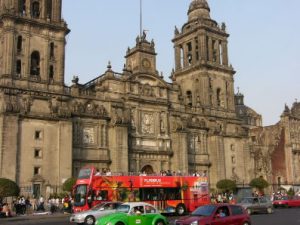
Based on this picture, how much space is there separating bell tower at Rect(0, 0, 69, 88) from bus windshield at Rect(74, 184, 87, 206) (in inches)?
791

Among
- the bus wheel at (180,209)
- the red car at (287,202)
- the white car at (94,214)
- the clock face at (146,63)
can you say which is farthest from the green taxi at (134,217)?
the clock face at (146,63)

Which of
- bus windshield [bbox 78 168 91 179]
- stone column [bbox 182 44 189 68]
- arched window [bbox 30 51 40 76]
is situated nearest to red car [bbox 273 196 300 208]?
bus windshield [bbox 78 168 91 179]

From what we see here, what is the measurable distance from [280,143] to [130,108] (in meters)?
35.9

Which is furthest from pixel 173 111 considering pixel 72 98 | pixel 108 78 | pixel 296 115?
pixel 296 115

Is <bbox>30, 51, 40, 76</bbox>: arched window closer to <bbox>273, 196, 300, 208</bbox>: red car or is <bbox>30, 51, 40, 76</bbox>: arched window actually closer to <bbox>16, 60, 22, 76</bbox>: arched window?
<bbox>16, 60, 22, 76</bbox>: arched window

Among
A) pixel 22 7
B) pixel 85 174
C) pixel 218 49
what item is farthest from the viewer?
pixel 218 49

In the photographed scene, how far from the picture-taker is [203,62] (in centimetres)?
6444

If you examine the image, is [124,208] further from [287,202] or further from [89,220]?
[287,202]

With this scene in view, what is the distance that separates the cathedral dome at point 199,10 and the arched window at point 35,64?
27518 millimetres

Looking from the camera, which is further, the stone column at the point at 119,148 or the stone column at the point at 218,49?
the stone column at the point at 218,49

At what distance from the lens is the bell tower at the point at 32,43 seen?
47.9 m

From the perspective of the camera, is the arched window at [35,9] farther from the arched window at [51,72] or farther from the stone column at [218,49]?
the stone column at [218,49]

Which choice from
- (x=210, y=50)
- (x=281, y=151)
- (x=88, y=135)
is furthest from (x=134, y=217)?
(x=281, y=151)

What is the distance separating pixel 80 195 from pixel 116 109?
76.0 feet
